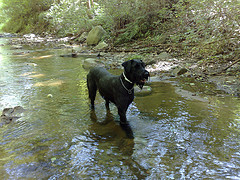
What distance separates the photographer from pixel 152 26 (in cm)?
1418

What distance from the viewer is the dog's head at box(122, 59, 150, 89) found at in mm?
3692

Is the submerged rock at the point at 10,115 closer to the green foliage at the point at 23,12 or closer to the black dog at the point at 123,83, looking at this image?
the black dog at the point at 123,83

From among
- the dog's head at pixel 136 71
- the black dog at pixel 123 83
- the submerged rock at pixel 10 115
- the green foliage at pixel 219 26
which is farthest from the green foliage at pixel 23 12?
the dog's head at pixel 136 71

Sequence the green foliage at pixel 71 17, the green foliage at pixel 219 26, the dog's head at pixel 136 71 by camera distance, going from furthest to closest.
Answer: the green foliage at pixel 71 17, the green foliage at pixel 219 26, the dog's head at pixel 136 71

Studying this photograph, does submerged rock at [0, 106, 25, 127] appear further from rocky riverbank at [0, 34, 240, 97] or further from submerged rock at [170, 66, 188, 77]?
submerged rock at [170, 66, 188, 77]

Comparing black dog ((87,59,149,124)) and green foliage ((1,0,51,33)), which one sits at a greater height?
green foliage ((1,0,51,33))

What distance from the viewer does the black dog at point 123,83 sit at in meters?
3.78

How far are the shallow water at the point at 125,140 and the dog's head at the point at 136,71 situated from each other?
116 cm

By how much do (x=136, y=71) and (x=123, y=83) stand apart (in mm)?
455

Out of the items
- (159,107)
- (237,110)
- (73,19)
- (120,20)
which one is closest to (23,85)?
(159,107)

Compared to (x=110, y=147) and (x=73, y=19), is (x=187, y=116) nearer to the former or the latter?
(x=110, y=147)

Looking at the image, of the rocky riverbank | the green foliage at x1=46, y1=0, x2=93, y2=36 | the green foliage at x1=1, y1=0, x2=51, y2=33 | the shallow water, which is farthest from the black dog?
the green foliage at x1=1, y1=0, x2=51, y2=33

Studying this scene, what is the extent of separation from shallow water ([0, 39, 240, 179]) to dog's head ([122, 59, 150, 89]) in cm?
116

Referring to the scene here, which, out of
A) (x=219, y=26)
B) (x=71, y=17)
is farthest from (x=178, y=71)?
(x=71, y=17)
